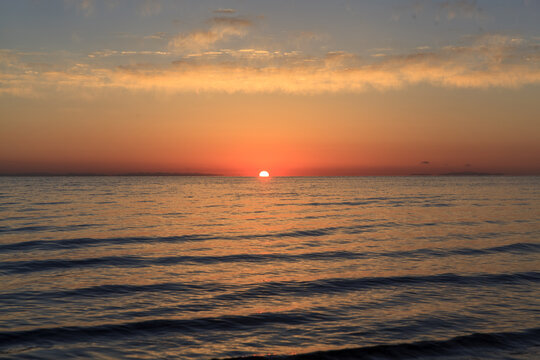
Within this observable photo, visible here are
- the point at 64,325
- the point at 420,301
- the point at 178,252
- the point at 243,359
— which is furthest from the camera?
the point at 178,252

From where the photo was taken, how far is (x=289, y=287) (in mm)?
15641

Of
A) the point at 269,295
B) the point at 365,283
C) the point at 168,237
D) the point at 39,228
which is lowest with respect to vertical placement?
the point at 365,283

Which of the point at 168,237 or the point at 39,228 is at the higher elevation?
the point at 39,228

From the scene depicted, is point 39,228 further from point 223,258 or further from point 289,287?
point 289,287

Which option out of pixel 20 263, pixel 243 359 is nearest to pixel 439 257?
pixel 243 359

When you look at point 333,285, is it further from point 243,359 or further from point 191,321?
point 243,359

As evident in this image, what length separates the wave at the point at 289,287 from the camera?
14.6 meters

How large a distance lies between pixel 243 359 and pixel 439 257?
50.3ft

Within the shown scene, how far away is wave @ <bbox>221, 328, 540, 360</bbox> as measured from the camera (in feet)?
31.7

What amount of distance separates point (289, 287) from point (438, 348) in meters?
6.51

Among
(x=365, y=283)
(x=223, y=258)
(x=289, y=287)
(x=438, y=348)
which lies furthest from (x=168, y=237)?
(x=438, y=348)

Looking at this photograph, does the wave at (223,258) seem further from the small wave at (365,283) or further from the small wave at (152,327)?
the small wave at (152,327)

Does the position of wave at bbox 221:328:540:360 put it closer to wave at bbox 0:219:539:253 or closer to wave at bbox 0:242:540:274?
wave at bbox 0:242:540:274

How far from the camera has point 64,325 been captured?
453 inches
